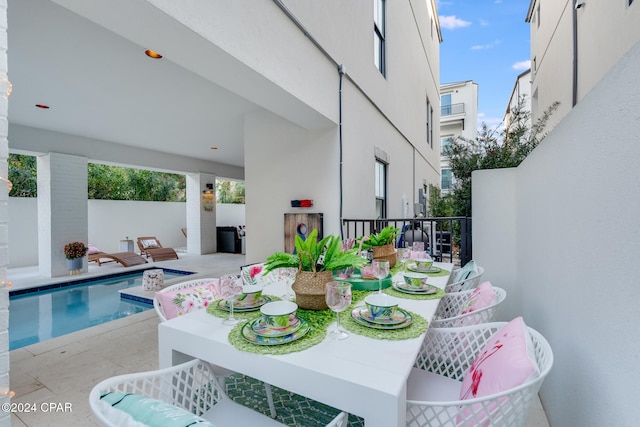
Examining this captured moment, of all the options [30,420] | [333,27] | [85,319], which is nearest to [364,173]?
[333,27]

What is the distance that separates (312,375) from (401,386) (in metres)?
0.27

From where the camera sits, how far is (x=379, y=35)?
5414 mm

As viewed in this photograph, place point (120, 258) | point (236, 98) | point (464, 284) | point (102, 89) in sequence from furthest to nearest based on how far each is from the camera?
point (120, 258) → point (236, 98) → point (102, 89) → point (464, 284)

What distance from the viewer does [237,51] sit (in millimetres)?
2186

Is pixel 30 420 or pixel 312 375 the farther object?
pixel 30 420

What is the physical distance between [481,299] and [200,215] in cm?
840

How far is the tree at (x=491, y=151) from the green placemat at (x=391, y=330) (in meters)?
3.59

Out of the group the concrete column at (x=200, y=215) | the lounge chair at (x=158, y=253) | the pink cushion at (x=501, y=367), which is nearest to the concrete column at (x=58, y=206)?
the lounge chair at (x=158, y=253)

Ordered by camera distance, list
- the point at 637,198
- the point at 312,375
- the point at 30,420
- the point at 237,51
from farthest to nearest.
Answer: the point at 237,51
the point at 30,420
the point at 312,375
the point at 637,198

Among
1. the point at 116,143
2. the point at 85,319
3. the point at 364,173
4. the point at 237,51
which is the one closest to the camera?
the point at 237,51

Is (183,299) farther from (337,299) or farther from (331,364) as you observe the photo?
(331,364)

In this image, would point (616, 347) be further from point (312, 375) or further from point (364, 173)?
point (364, 173)

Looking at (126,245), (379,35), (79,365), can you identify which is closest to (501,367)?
(79,365)

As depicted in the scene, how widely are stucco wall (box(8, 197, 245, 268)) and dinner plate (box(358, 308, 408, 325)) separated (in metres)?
9.53
